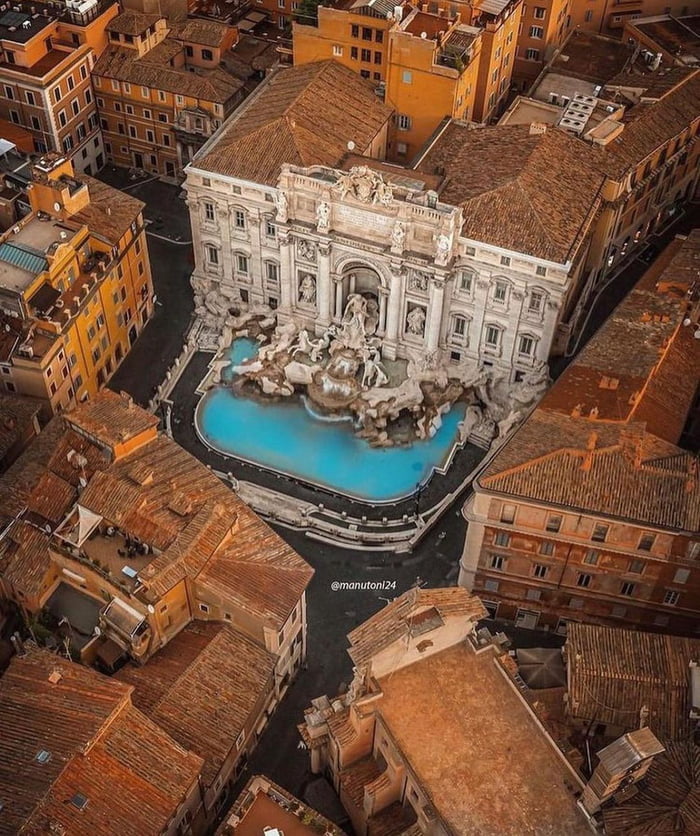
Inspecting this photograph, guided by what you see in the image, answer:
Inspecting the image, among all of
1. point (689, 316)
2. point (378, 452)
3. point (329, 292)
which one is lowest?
point (378, 452)

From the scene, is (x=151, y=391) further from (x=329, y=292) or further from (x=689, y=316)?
(x=689, y=316)

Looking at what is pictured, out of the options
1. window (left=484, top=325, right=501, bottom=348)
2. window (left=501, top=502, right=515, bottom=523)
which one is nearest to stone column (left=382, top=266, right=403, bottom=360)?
window (left=484, top=325, right=501, bottom=348)

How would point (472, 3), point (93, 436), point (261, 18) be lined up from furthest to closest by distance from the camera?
point (261, 18) → point (472, 3) → point (93, 436)

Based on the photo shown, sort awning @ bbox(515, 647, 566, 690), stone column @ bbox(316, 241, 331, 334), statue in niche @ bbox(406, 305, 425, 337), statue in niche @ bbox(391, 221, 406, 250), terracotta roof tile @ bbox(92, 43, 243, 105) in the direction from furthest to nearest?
terracotta roof tile @ bbox(92, 43, 243, 105), statue in niche @ bbox(406, 305, 425, 337), stone column @ bbox(316, 241, 331, 334), statue in niche @ bbox(391, 221, 406, 250), awning @ bbox(515, 647, 566, 690)

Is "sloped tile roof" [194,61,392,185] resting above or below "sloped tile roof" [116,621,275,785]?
above

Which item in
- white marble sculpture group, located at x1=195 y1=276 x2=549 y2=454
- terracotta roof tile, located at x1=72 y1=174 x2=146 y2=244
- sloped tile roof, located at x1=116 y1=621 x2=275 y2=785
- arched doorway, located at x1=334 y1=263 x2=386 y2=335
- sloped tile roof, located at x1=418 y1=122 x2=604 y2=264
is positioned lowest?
white marble sculpture group, located at x1=195 y1=276 x2=549 y2=454

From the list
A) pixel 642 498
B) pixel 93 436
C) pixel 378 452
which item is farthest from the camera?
pixel 378 452

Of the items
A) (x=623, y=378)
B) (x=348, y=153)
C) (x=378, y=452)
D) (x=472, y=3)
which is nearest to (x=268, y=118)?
(x=348, y=153)

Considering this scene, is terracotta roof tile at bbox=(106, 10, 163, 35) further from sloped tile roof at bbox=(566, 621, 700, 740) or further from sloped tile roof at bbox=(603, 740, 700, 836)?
sloped tile roof at bbox=(603, 740, 700, 836)
